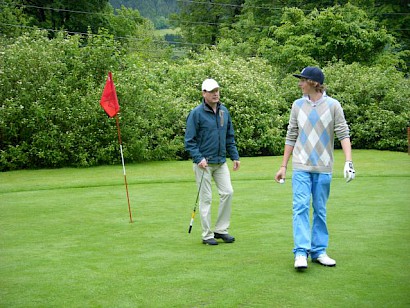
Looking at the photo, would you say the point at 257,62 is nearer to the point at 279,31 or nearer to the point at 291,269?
the point at 279,31

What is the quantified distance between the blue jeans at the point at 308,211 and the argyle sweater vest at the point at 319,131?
11 centimetres

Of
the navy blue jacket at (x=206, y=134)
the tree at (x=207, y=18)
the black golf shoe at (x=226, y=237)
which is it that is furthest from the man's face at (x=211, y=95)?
the tree at (x=207, y=18)

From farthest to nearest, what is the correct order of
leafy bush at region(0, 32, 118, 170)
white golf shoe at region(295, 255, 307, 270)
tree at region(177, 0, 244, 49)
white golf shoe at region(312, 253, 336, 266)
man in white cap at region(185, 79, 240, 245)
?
1. tree at region(177, 0, 244, 49)
2. leafy bush at region(0, 32, 118, 170)
3. man in white cap at region(185, 79, 240, 245)
4. white golf shoe at region(312, 253, 336, 266)
5. white golf shoe at region(295, 255, 307, 270)

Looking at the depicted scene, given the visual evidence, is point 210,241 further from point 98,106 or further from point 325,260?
point 98,106

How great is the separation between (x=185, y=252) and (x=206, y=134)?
162 centimetres

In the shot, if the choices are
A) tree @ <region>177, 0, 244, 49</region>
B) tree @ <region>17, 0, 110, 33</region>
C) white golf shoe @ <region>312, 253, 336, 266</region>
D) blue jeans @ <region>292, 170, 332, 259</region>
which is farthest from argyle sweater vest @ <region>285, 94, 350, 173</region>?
tree @ <region>177, 0, 244, 49</region>

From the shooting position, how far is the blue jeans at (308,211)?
6992 mm

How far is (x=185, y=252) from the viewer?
7.88 m

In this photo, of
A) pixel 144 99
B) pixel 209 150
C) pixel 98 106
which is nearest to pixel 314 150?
pixel 209 150

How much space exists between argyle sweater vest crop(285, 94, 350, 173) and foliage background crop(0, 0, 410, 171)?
48.7ft

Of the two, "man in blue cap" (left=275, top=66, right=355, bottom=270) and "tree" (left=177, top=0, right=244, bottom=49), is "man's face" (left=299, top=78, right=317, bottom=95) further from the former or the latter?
"tree" (left=177, top=0, right=244, bottom=49)

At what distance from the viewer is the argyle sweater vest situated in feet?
23.2

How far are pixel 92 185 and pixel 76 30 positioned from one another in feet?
117

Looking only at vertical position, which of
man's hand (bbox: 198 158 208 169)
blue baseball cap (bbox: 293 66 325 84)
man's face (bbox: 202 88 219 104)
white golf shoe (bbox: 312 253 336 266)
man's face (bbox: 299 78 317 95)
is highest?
blue baseball cap (bbox: 293 66 325 84)
